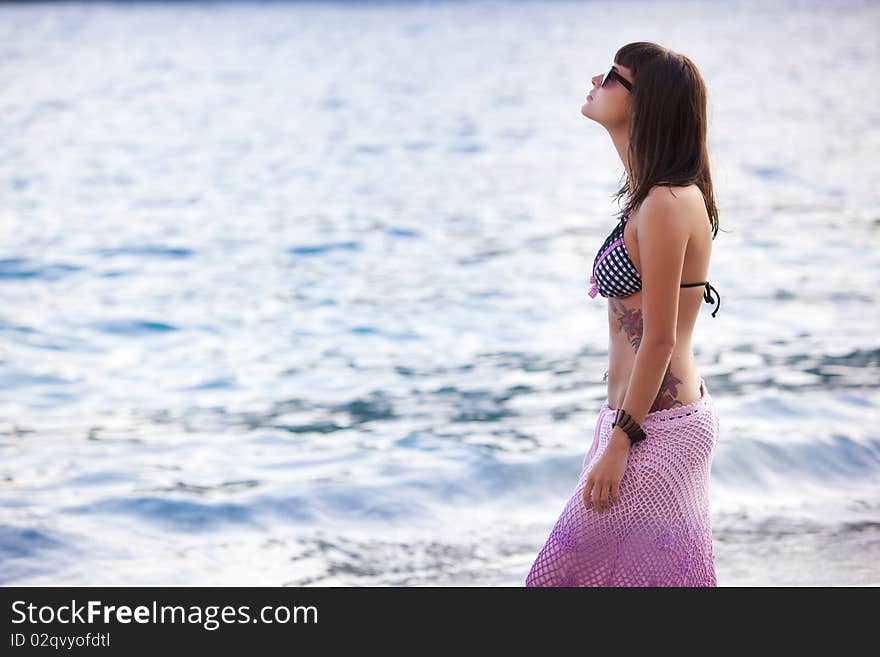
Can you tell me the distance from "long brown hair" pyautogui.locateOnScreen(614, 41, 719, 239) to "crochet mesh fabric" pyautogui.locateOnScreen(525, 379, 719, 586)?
2.18 feet

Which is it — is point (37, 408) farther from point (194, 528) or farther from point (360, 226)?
point (360, 226)

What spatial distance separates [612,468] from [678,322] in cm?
47

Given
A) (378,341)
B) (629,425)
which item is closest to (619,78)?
(629,425)

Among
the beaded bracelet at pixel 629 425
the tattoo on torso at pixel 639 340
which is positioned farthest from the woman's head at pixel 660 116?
the beaded bracelet at pixel 629 425

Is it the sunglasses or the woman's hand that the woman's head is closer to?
the sunglasses

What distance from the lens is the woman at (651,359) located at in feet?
10.4

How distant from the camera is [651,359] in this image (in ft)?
10.5

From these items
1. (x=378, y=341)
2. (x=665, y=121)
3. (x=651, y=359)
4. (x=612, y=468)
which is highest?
(x=378, y=341)

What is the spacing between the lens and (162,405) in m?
8.82

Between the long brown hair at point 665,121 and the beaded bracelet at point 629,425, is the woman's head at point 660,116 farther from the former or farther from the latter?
the beaded bracelet at point 629,425

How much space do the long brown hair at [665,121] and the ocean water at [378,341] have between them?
0.64 metres

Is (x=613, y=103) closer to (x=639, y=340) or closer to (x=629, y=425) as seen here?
(x=639, y=340)

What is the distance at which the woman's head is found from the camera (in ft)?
10.4

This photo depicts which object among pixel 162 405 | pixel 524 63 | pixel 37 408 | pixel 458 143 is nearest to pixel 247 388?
pixel 162 405
